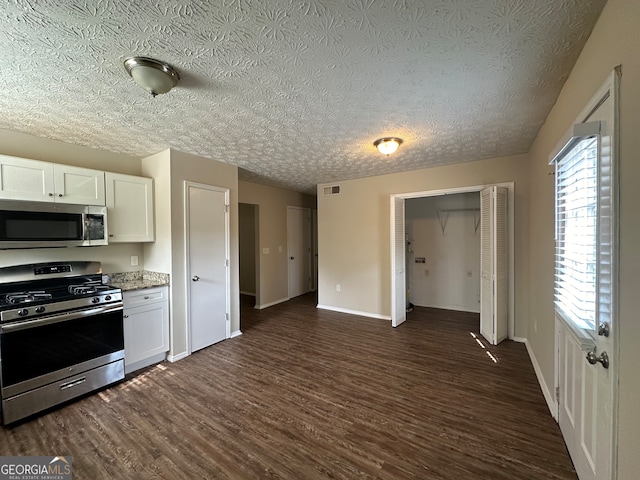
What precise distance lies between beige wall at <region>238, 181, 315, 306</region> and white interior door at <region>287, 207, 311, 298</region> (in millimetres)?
156

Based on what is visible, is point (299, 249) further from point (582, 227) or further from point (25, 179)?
point (582, 227)

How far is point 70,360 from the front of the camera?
2297 millimetres

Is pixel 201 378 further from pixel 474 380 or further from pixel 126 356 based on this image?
pixel 474 380

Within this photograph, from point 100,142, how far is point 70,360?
2217 millimetres

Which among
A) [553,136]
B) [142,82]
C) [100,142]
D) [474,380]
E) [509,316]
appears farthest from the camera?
[509,316]

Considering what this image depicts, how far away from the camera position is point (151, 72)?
1.51 meters

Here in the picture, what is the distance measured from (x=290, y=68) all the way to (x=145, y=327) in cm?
298

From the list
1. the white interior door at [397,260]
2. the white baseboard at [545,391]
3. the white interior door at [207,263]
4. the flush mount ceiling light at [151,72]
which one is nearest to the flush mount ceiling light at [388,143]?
the white interior door at [397,260]

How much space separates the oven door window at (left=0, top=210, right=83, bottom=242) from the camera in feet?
7.28

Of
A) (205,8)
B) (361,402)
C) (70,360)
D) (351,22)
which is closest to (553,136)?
(351,22)

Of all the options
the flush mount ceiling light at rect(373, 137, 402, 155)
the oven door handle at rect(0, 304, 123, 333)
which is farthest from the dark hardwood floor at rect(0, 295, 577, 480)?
the flush mount ceiling light at rect(373, 137, 402, 155)

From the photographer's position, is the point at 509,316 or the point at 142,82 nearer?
the point at 142,82

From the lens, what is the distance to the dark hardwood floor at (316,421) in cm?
164

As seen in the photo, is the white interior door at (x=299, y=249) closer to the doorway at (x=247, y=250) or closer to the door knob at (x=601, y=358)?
the doorway at (x=247, y=250)
